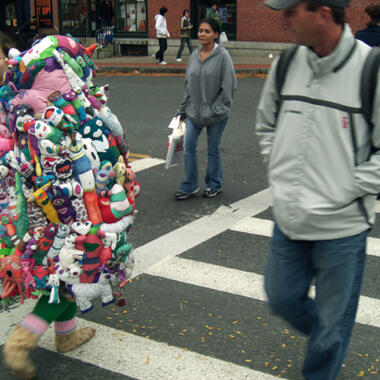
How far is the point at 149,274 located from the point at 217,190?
8.04 ft

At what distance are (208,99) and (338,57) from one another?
14.1ft

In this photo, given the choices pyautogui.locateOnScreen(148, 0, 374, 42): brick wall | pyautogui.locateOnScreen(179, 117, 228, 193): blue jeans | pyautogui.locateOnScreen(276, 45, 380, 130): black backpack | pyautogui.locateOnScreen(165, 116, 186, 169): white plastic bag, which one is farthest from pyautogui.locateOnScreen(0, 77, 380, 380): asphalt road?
pyautogui.locateOnScreen(148, 0, 374, 42): brick wall

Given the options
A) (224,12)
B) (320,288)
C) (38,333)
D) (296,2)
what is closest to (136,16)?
(224,12)

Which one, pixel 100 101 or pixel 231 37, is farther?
pixel 231 37

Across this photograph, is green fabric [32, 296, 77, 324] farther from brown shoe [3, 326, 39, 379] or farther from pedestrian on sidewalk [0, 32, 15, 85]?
pedestrian on sidewalk [0, 32, 15, 85]

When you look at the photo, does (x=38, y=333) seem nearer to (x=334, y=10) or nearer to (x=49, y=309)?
(x=49, y=309)

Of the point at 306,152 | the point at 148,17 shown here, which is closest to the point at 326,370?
the point at 306,152

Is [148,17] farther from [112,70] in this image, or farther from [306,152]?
[306,152]

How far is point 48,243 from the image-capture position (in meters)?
3.38

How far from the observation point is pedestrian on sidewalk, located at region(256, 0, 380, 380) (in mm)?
2750

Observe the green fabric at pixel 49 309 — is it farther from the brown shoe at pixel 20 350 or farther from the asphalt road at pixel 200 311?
the asphalt road at pixel 200 311

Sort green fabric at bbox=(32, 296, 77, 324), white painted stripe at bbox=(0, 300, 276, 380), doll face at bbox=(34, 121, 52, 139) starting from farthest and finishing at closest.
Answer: white painted stripe at bbox=(0, 300, 276, 380) < green fabric at bbox=(32, 296, 77, 324) < doll face at bbox=(34, 121, 52, 139)

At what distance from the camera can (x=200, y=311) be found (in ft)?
14.5

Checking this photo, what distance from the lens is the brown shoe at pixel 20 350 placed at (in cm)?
328
